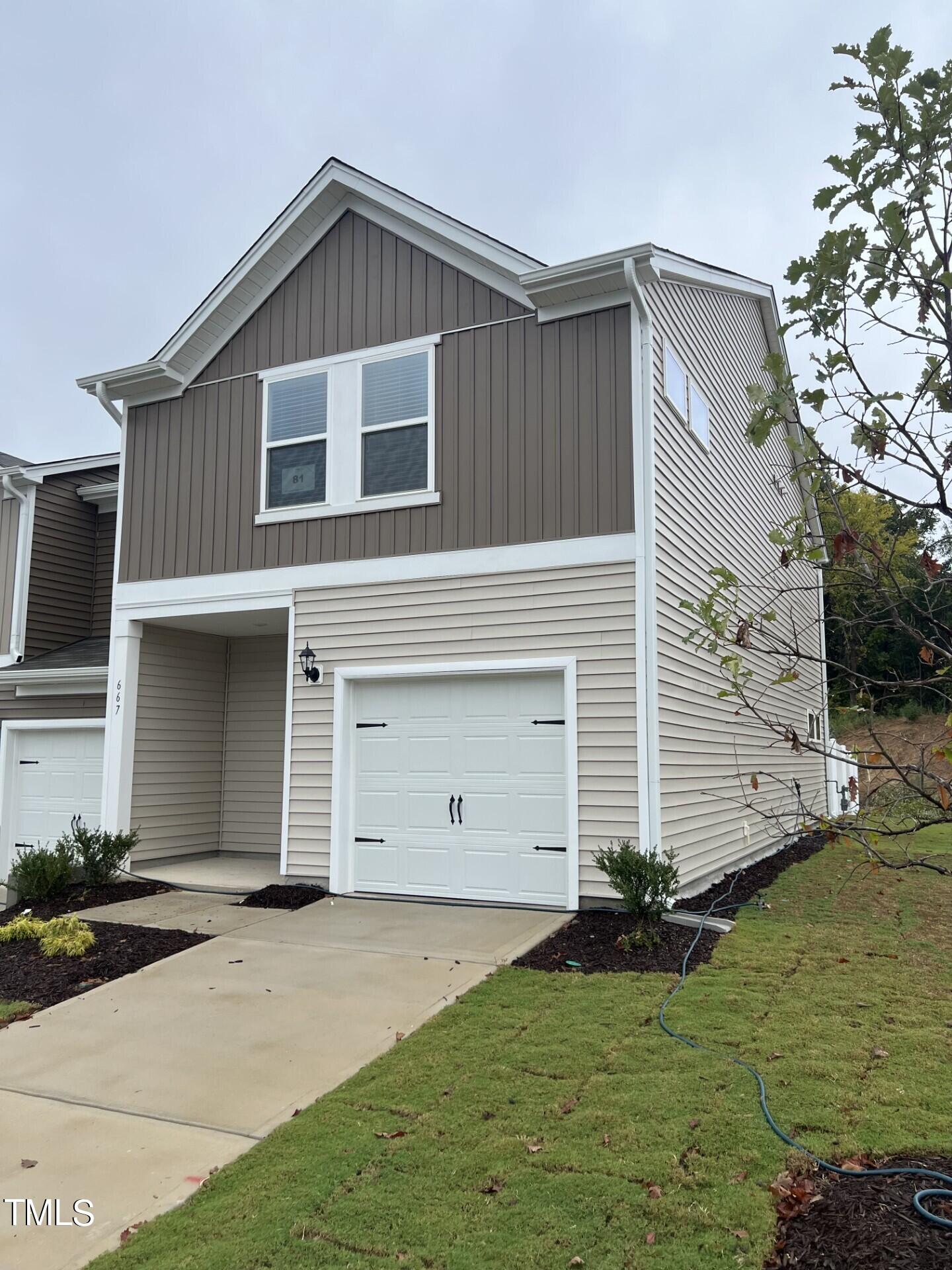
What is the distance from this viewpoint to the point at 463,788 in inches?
362

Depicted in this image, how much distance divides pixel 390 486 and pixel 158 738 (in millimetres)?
4534

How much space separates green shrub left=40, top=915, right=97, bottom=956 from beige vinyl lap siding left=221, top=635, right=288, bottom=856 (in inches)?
181

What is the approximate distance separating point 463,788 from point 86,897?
4.16 metres

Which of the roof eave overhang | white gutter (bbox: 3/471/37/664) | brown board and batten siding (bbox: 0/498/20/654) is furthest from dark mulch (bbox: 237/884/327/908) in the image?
brown board and batten siding (bbox: 0/498/20/654)

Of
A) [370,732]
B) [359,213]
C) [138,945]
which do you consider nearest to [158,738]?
[370,732]

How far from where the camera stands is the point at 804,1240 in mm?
3078

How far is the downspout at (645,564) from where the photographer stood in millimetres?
8258

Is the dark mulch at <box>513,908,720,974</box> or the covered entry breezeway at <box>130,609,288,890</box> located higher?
the covered entry breezeway at <box>130,609,288,890</box>

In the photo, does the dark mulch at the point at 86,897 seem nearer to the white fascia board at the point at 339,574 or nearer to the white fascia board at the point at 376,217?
the white fascia board at the point at 339,574

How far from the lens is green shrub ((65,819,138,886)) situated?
33.2 ft

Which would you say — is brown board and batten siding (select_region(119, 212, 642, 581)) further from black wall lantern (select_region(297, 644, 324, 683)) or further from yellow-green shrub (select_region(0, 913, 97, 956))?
yellow-green shrub (select_region(0, 913, 97, 956))

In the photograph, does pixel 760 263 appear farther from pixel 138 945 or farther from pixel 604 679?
pixel 138 945

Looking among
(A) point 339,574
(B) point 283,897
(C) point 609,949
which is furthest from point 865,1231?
(A) point 339,574

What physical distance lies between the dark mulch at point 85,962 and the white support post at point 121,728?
2.78 meters
